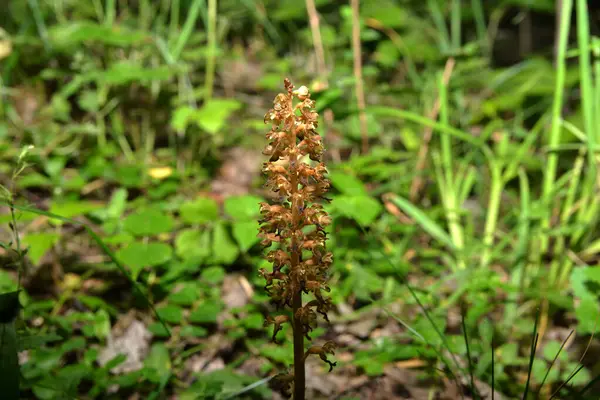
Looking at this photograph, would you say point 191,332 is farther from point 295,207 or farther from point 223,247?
point 295,207

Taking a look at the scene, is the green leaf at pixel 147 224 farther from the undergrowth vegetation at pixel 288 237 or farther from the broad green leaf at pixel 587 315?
the broad green leaf at pixel 587 315

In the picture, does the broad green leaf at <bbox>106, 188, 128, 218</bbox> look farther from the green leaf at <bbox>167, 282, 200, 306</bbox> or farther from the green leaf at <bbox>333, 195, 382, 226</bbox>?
the green leaf at <bbox>333, 195, 382, 226</bbox>

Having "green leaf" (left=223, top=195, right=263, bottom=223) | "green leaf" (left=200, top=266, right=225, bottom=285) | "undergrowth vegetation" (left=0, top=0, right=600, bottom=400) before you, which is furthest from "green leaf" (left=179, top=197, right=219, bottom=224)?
"green leaf" (left=200, top=266, right=225, bottom=285)

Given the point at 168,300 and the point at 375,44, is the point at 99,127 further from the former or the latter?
the point at 375,44

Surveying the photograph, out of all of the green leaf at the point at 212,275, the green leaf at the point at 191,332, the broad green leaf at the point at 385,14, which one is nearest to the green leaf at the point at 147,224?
the green leaf at the point at 212,275

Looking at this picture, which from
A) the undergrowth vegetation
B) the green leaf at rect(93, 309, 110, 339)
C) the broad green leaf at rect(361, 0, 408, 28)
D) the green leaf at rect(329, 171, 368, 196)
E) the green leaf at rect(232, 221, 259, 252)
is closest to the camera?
the undergrowth vegetation

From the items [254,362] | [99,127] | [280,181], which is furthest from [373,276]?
[99,127]
